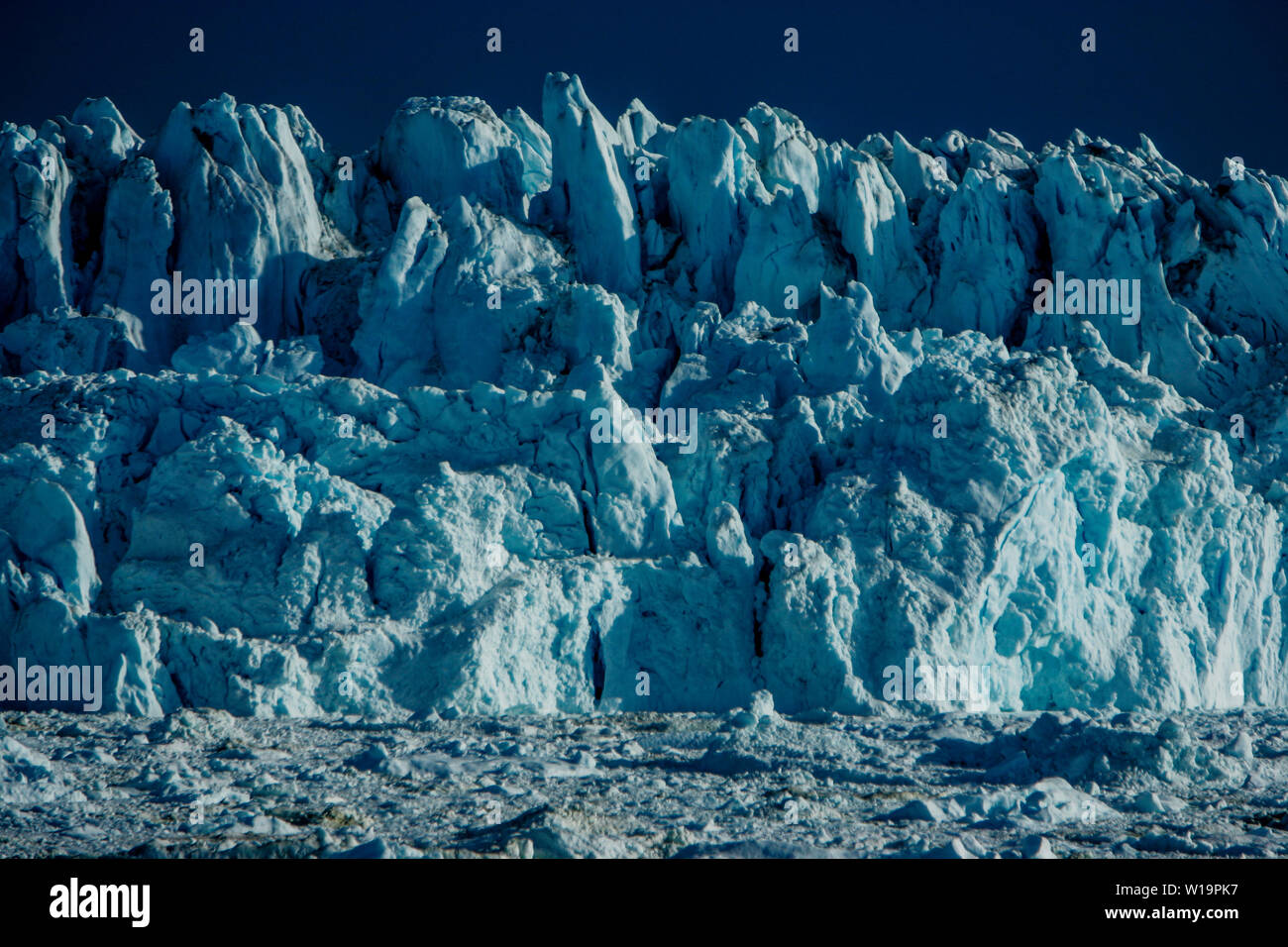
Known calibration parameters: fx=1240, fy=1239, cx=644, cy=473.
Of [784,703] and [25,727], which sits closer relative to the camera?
[25,727]

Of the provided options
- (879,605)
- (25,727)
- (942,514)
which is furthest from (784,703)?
(25,727)

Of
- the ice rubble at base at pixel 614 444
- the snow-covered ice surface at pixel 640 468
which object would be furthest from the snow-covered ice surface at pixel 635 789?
the ice rubble at base at pixel 614 444

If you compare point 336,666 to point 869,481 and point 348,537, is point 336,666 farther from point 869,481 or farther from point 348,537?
point 869,481

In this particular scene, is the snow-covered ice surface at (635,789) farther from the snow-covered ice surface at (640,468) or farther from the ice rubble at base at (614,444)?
the ice rubble at base at (614,444)

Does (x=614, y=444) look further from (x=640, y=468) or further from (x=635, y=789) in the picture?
(x=635, y=789)

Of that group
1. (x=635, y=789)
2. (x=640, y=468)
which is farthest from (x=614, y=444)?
(x=635, y=789)
